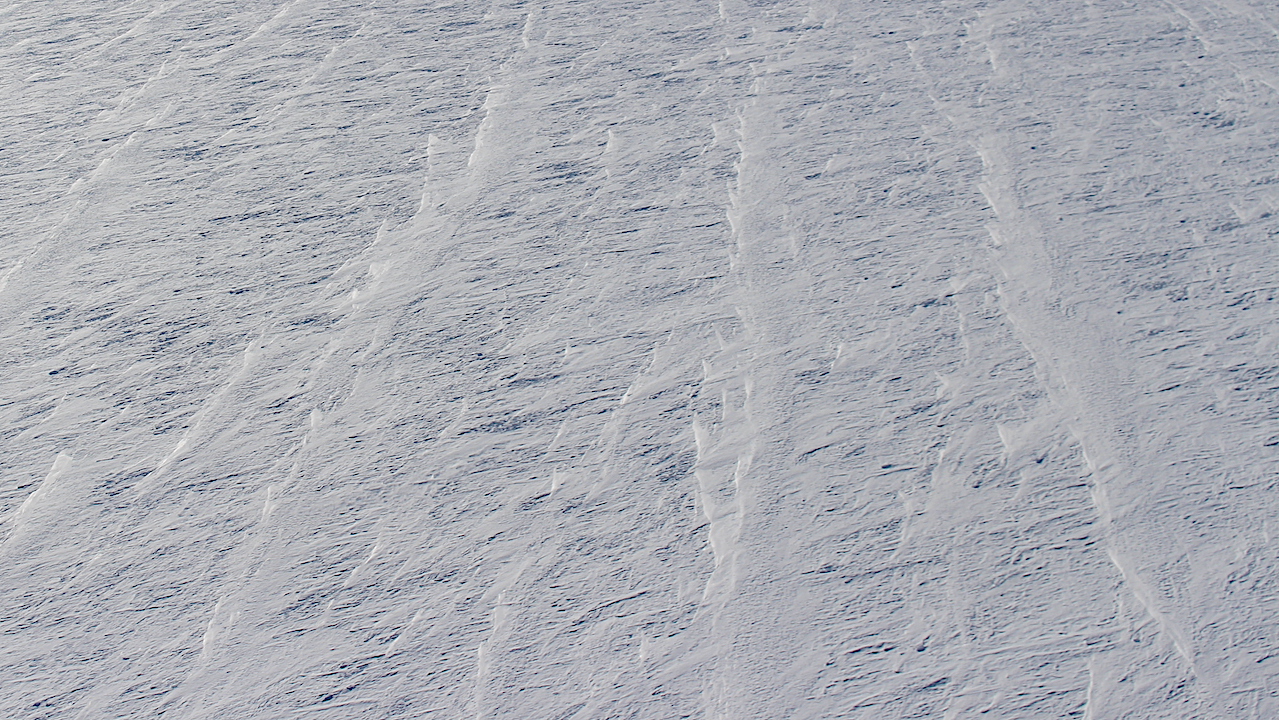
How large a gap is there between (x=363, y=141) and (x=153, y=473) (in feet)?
1.93

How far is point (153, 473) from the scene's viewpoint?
0.97 m

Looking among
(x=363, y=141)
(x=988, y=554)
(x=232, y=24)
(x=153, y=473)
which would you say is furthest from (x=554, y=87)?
(x=988, y=554)

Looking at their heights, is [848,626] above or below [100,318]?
below

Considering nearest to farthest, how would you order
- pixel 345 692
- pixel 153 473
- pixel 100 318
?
pixel 345 692, pixel 153 473, pixel 100 318

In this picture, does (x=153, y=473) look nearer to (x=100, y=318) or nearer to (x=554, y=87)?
(x=100, y=318)

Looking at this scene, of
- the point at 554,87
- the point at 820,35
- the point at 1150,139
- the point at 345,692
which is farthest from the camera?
the point at 820,35

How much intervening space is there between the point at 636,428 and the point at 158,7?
123 cm

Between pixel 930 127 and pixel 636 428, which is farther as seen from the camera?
pixel 930 127

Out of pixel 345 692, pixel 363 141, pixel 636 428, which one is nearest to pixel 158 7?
pixel 363 141

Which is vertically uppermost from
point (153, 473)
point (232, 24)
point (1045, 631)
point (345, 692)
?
point (232, 24)

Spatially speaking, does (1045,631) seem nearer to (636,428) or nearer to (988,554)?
(988,554)

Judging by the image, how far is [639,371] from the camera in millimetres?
1078

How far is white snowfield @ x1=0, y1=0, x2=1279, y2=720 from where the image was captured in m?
0.84

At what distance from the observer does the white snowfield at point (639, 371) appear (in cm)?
84
